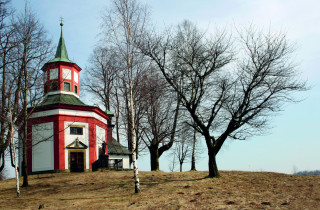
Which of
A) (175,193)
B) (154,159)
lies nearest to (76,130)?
(154,159)

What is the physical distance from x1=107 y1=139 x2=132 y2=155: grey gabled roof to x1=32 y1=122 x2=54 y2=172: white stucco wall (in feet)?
22.5

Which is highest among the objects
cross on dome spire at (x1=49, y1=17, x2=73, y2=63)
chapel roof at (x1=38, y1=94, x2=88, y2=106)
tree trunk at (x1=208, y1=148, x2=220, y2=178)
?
cross on dome spire at (x1=49, y1=17, x2=73, y2=63)

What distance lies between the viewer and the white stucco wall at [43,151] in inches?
1143

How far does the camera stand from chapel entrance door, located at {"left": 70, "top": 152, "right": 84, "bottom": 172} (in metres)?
29.6

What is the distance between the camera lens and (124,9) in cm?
1816

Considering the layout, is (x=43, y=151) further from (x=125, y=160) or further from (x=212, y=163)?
(x=212, y=163)

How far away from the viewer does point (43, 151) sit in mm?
29531

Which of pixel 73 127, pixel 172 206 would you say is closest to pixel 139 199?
pixel 172 206

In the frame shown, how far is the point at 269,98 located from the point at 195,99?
455 centimetres

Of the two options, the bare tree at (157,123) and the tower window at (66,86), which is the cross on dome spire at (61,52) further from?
the bare tree at (157,123)

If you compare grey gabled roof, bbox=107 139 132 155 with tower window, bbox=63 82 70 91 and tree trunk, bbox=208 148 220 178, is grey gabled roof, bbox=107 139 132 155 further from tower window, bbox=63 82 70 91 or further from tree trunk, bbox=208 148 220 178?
tree trunk, bbox=208 148 220 178

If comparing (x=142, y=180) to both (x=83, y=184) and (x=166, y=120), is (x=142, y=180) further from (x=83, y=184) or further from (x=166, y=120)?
(x=166, y=120)

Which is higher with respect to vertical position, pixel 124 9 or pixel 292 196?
pixel 124 9

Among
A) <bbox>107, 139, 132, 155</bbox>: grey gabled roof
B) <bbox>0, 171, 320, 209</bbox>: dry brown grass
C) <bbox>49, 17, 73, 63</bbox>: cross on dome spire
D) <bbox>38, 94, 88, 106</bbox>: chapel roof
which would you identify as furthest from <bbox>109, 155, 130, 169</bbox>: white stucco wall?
<bbox>49, 17, 73, 63</bbox>: cross on dome spire
